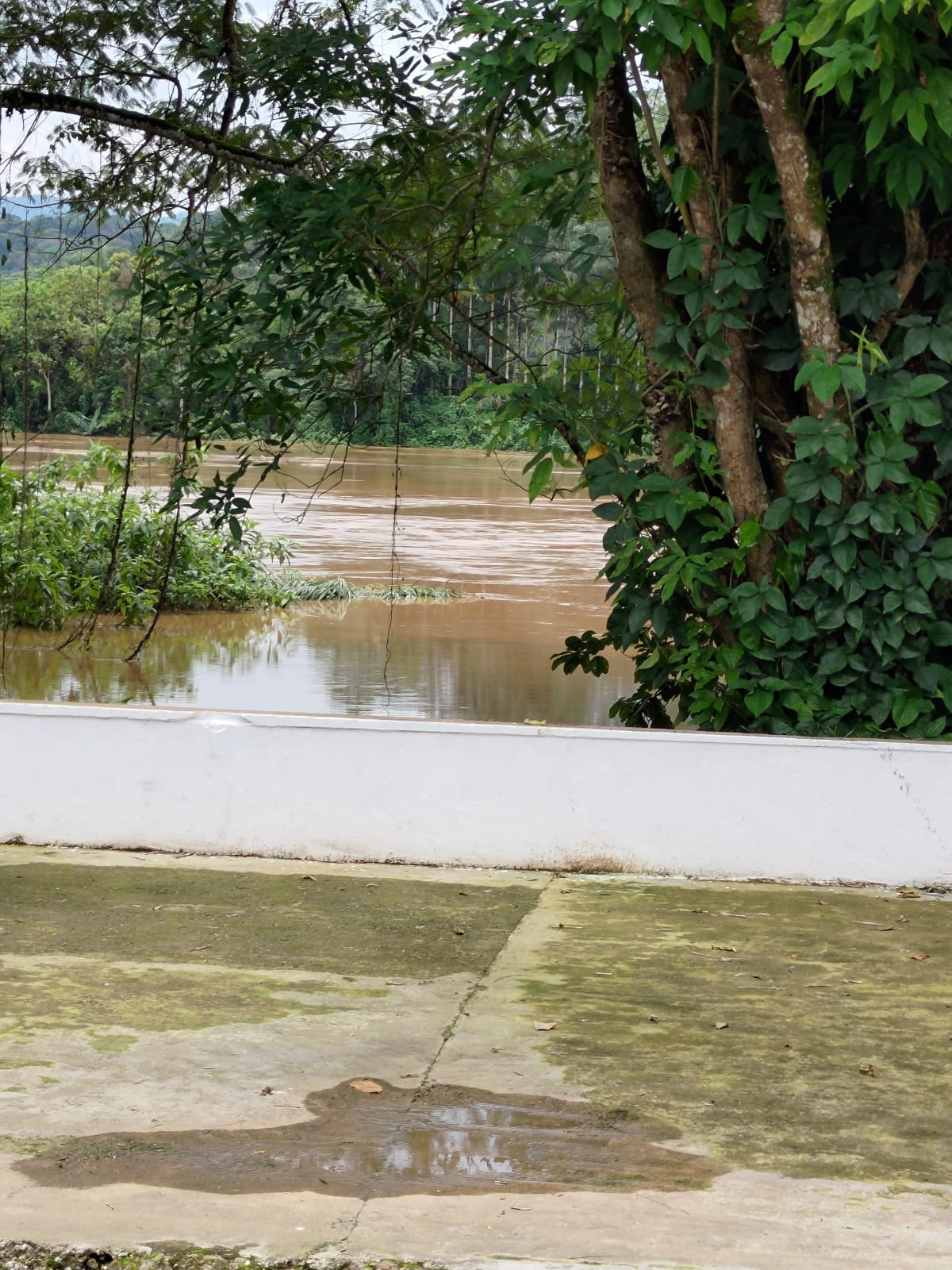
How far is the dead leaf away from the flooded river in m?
2.25

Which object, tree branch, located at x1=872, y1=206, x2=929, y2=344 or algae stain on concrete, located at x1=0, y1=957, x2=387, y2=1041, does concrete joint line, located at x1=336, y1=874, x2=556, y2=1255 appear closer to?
algae stain on concrete, located at x1=0, y1=957, x2=387, y2=1041

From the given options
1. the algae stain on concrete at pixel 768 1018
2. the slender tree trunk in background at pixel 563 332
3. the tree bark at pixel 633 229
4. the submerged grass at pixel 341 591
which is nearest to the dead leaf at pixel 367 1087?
the algae stain on concrete at pixel 768 1018

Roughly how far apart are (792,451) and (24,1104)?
3.94 metres

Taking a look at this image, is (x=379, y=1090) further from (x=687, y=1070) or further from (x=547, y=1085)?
(x=687, y=1070)

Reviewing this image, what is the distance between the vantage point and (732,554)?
5961 mm

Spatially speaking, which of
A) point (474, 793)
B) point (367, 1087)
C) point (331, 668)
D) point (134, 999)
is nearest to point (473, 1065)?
point (367, 1087)

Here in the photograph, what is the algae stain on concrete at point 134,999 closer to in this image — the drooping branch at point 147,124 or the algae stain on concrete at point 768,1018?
the algae stain on concrete at point 768,1018

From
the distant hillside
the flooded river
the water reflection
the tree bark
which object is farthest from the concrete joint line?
the distant hillside

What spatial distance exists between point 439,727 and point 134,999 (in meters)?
1.68

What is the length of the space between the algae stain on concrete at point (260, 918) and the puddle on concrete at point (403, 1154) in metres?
1.08

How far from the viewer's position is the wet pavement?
3010mm

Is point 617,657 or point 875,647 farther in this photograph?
point 617,657

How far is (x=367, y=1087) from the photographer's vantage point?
3.69 meters

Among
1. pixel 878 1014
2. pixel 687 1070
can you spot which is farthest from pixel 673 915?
pixel 687 1070
